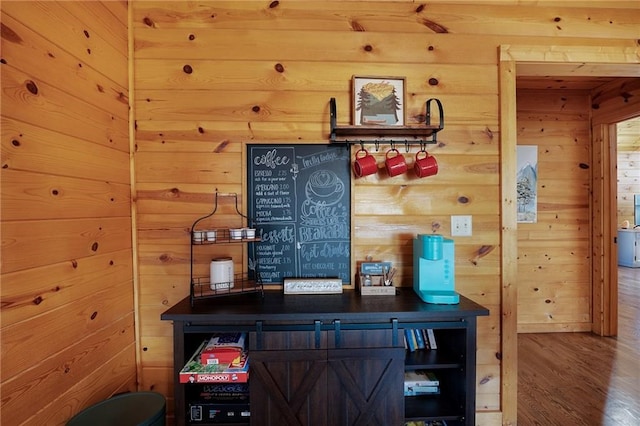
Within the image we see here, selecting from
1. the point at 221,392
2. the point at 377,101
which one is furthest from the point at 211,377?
the point at 377,101

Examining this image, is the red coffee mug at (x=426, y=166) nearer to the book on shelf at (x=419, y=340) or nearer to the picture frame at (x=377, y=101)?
the picture frame at (x=377, y=101)

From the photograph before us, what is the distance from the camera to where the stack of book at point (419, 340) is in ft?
5.10

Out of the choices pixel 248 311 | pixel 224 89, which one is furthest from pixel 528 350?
pixel 224 89

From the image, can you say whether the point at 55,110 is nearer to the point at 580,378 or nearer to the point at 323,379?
the point at 323,379

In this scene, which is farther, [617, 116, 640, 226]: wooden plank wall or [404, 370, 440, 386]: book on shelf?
[617, 116, 640, 226]: wooden plank wall

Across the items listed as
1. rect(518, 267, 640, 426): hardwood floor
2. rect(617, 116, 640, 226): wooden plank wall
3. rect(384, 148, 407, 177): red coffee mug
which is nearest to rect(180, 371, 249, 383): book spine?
rect(384, 148, 407, 177): red coffee mug

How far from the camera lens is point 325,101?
1705 millimetres

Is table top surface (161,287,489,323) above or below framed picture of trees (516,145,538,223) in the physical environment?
below

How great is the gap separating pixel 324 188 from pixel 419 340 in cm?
100

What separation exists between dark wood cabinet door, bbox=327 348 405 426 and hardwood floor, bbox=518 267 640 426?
1.13 meters

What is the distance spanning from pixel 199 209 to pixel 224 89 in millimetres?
724

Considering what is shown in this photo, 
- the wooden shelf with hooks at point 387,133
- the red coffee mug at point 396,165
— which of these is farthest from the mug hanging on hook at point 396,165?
the wooden shelf with hooks at point 387,133

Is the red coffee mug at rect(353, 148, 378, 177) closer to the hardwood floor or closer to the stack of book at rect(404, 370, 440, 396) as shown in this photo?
the stack of book at rect(404, 370, 440, 396)

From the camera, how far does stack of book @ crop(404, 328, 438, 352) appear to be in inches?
61.2
